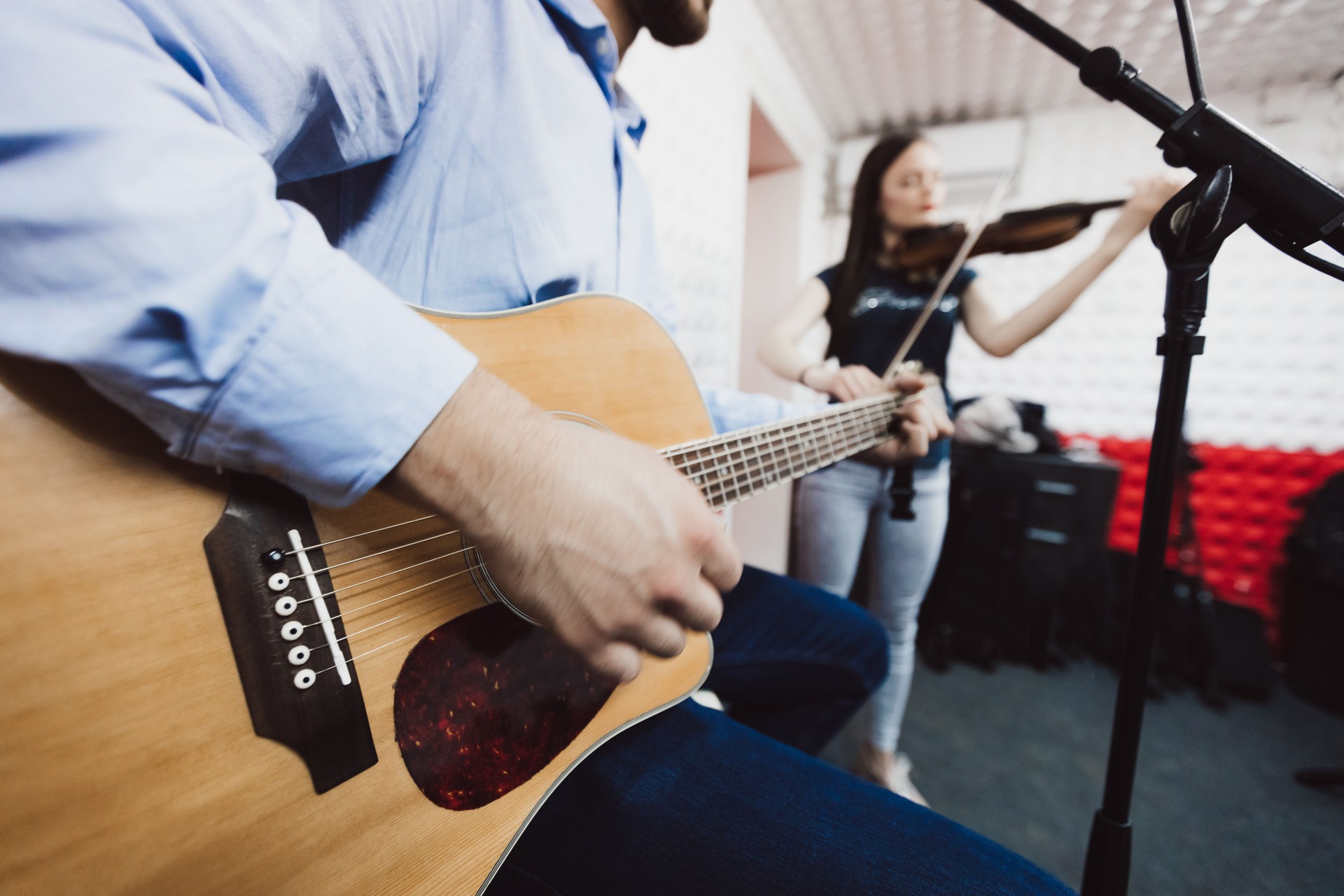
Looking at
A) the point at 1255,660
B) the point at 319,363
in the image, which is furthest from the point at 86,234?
the point at 1255,660

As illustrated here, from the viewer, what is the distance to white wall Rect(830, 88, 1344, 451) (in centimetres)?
286

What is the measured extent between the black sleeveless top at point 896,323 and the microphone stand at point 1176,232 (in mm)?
833

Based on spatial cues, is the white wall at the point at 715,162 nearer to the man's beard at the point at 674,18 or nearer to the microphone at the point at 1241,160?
the man's beard at the point at 674,18

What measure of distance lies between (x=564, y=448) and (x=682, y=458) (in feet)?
0.95

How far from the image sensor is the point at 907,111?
3391mm

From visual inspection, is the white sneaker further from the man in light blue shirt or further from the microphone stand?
the man in light blue shirt

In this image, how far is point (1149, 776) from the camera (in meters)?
1.83

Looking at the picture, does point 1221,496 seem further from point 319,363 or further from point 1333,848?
point 319,363

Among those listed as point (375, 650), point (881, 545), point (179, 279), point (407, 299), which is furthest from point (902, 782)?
point (179, 279)

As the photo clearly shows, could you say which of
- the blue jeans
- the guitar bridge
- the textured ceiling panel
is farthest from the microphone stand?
the textured ceiling panel

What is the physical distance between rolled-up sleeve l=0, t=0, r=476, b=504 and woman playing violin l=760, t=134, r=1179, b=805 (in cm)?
121

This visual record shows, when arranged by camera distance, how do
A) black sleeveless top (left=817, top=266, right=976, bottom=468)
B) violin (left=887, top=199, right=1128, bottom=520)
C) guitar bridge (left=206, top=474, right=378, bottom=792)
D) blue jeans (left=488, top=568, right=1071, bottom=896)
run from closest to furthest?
guitar bridge (left=206, top=474, right=378, bottom=792) < blue jeans (left=488, top=568, right=1071, bottom=896) < violin (left=887, top=199, right=1128, bottom=520) < black sleeveless top (left=817, top=266, right=976, bottom=468)

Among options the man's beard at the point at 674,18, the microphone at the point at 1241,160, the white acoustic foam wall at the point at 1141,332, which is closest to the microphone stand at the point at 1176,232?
the microphone at the point at 1241,160

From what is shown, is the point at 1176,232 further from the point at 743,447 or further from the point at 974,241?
the point at 974,241
